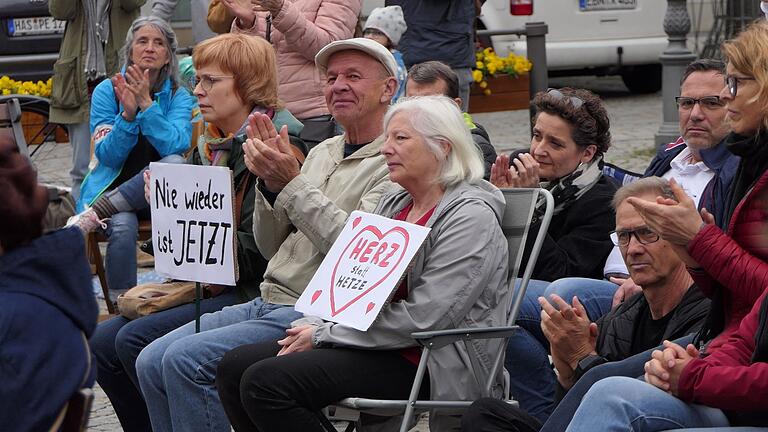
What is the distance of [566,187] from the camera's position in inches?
216

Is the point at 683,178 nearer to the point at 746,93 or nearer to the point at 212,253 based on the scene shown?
the point at 746,93

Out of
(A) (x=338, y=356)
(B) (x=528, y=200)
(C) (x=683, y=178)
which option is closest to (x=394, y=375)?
(A) (x=338, y=356)

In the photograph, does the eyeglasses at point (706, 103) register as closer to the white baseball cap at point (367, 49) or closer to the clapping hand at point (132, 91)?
the white baseball cap at point (367, 49)

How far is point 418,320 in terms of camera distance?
4406 mm

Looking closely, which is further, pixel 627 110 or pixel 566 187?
pixel 627 110

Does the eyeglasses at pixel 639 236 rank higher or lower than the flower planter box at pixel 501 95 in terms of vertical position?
higher

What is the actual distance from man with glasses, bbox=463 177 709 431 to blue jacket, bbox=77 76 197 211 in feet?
11.4

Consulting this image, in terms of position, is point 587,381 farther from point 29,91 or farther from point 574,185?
point 29,91

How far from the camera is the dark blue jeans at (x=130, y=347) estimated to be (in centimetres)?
537

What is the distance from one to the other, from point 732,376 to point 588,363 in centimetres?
78

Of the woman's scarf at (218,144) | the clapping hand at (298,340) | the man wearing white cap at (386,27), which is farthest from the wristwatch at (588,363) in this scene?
the man wearing white cap at (386,27)

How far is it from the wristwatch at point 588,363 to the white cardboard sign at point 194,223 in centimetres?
146

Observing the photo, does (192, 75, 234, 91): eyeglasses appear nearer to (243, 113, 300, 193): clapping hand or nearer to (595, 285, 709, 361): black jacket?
(243, 113, 300, 193): clapping hand

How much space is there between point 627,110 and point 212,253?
974cm
